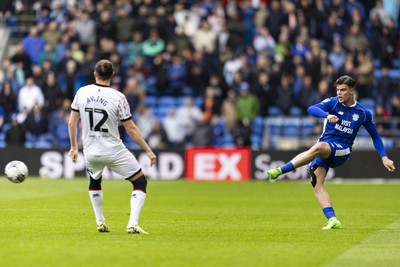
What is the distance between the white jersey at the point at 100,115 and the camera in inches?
526

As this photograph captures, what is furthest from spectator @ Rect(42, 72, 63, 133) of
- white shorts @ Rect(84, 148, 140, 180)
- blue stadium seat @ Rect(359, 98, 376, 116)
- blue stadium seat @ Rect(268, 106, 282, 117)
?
white shorts @ Rect(84, 148, 140, 180)

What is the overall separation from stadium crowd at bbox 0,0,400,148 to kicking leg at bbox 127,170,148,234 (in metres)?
16.4

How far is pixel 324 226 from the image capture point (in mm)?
15508

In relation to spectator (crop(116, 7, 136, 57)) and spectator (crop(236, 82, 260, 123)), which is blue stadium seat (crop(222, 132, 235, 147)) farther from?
spectator (crop(116, 7, 136, 57))

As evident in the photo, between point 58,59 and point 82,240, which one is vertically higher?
point 58,59

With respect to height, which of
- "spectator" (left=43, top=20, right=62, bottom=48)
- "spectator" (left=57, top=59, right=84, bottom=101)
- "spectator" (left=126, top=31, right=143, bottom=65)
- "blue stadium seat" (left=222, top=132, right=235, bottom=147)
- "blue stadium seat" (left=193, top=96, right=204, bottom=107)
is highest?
"spectator" (left=43, top=20, right=62, bottom=48)

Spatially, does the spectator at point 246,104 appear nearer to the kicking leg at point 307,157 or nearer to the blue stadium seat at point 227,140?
the blue stadium seat at point 227,140

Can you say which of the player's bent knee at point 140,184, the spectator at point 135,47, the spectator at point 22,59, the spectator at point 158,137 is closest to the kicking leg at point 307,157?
the player's bent knee at point 140,184

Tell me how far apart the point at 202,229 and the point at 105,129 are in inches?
92.7

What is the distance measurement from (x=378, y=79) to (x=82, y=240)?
20175 millimetres

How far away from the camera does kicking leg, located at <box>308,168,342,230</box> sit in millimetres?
14906

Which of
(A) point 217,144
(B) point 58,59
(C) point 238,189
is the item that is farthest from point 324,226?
(B) point 58,59

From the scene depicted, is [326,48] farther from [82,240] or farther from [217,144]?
[82,240]

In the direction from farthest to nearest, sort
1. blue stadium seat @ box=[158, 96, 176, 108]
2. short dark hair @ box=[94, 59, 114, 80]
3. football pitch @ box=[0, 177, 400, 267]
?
blue stadium seat @ box=[158, 96, 176, 108] → short dark hair @ box=[94, 59, 114, 80] → football pitch @ box=[0, 177, 400, 267]
